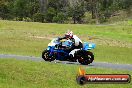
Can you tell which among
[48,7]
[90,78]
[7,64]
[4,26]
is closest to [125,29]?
[4,26]

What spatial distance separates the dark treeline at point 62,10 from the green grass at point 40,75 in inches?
2508

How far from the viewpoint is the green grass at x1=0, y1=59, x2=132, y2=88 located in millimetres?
18859

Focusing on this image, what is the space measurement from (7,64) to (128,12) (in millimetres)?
74862

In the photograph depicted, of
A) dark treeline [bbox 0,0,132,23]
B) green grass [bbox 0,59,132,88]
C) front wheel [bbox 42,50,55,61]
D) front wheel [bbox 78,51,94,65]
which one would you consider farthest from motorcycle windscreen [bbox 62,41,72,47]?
dark treeline [bbox 0,0,132,23]

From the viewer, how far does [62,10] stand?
303 ft

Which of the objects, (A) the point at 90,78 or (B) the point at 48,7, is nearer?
(A) the point at 90,78

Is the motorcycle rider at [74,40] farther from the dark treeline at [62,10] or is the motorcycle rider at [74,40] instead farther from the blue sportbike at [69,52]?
the dark treeline at [62,10]

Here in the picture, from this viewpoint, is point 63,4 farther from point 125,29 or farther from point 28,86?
point 28,86

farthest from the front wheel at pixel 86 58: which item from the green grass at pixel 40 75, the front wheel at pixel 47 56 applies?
the front wheel at pixel 47 56

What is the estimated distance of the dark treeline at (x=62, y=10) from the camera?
88.1 metres

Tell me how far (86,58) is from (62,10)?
72.0 metres

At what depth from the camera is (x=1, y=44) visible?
37688mm

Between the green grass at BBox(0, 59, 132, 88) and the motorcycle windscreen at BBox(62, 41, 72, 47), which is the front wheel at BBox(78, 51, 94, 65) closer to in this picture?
→ the green grass at BBox(0, 59, 132, 88)

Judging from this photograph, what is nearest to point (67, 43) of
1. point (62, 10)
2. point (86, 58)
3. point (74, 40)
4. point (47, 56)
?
point (74, 40)
